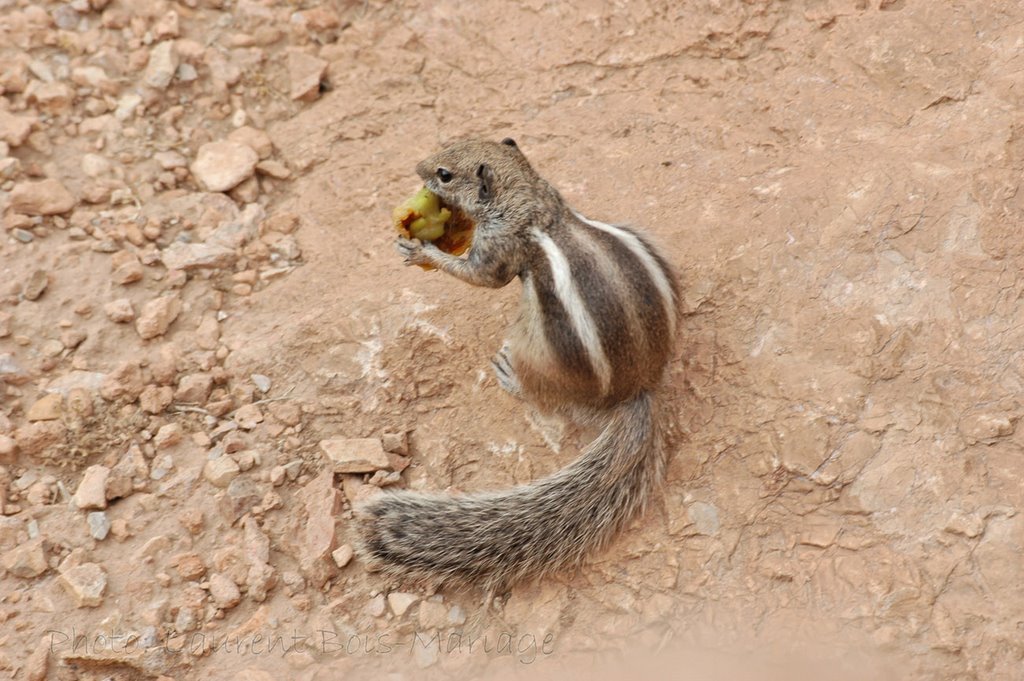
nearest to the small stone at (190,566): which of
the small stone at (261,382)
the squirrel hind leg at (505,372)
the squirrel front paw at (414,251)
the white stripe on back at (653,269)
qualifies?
the small stone at (261,382)

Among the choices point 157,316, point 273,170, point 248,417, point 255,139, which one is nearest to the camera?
Answer: point 248,417

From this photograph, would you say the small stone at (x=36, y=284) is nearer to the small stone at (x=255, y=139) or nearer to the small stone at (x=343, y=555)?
the small stone at (x=255, y=139)

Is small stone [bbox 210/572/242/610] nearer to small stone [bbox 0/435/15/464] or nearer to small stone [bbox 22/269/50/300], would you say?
small stone [bbox 0/435/15/464]

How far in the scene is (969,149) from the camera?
15.1ft

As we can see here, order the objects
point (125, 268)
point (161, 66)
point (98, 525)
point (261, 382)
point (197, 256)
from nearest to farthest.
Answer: point (98, 525) < point (261, 382) < point (125, 268) < point (197, 256) < point (161, 66)

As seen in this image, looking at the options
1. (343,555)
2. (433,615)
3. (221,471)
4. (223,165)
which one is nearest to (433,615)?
(433,615)

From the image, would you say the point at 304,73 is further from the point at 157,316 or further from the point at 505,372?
the point at 505,372

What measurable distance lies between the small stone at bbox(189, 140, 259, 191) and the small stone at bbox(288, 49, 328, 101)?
559 mm

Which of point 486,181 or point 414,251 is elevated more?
point 486,181

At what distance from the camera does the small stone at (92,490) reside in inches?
171

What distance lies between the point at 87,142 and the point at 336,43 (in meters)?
1.72

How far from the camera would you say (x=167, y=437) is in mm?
4598

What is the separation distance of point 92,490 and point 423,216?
6.76 feet

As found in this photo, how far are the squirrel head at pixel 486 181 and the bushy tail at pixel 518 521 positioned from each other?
1.18 m
